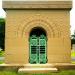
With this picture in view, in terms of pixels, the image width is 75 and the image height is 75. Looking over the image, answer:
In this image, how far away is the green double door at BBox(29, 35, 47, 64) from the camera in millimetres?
17031

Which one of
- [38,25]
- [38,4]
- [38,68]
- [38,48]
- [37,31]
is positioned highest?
[38,4]

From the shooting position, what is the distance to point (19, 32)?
1666 centimetres

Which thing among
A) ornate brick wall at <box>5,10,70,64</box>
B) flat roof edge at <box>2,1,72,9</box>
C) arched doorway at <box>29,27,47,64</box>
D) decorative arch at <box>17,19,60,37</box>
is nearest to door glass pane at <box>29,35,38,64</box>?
arched doorway at <box>29,27,47,64</box>

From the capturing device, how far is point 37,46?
672 inches

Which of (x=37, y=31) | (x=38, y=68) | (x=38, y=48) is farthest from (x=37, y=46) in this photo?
(x=38, y=68)

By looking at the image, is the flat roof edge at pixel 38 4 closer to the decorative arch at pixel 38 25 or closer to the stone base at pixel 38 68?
the decorative arch at pixel 38 25

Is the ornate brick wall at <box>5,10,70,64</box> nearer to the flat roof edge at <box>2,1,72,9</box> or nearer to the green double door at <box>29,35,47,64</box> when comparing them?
the flat roof edge at <box>2,1,72,9</box>

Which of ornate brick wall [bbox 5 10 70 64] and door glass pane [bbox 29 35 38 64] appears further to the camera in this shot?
door glass pane [bbox 29 35 38 64]

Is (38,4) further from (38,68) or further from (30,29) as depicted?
(38,68)

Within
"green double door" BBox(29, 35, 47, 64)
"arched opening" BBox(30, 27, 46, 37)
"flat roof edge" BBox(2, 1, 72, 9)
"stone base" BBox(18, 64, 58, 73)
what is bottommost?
"stone base" BBox(18, 64, 58, 73)

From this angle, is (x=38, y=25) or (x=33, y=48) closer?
(x=38, y=25)

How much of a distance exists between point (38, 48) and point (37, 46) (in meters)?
0.11

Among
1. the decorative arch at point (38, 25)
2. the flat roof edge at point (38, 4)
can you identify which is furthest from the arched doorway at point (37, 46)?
the flat roof edge at point (38, 4)

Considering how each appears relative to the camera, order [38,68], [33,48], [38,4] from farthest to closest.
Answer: [33,48] < [38,4] < [38,68]
